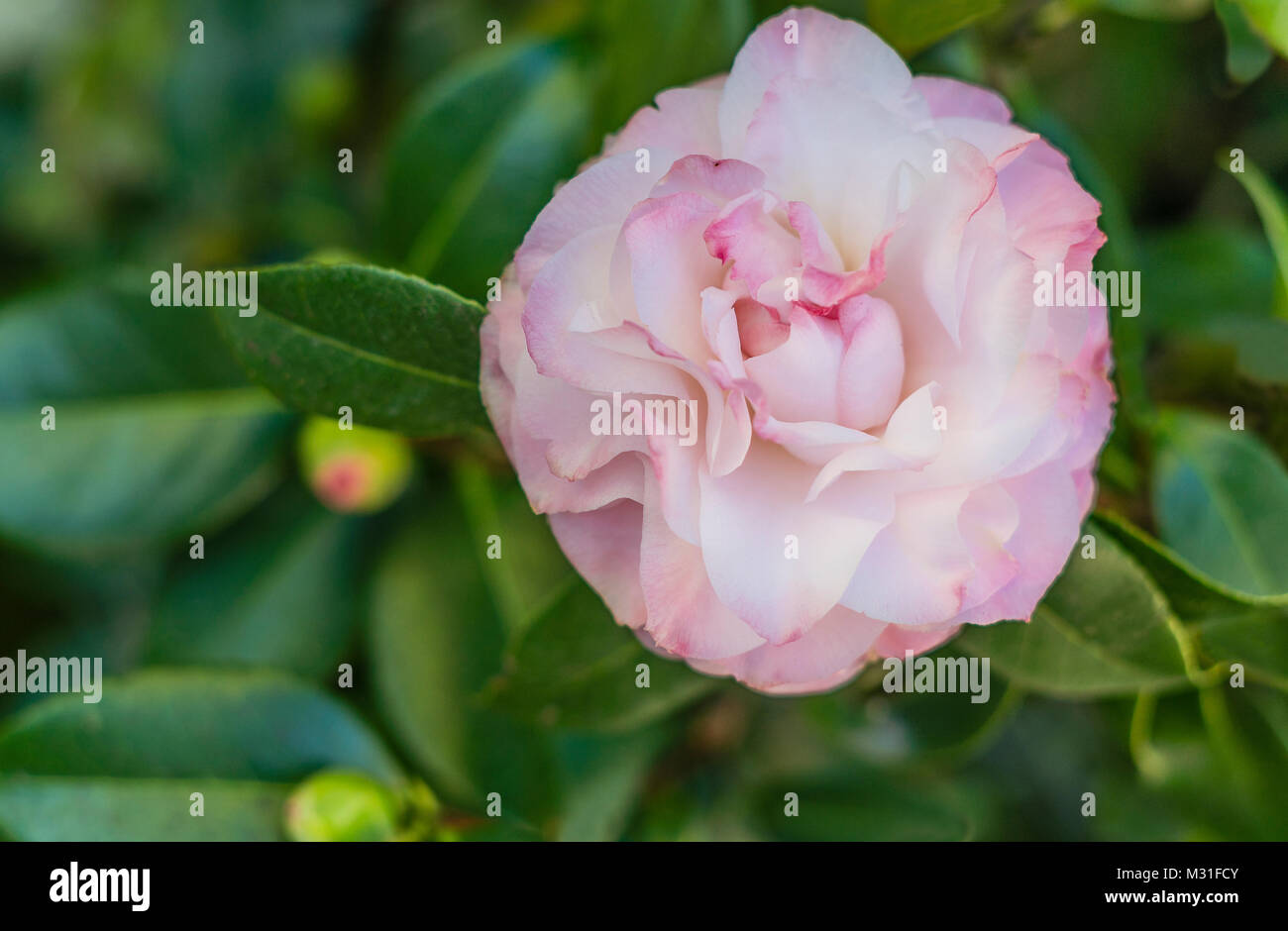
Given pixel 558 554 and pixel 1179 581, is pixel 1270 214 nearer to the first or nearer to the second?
pixel 1179 581

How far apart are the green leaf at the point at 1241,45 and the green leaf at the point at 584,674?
0.49 metres

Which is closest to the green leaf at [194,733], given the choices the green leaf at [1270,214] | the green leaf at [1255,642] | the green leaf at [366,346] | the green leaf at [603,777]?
the green leaf at [603,777]

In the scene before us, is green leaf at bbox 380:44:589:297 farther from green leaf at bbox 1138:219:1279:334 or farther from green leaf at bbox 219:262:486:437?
green leaf at bbox 1138:219:1279:334

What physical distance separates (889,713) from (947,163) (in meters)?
0.53

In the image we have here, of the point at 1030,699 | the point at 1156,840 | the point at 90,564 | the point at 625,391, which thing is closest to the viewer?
the point at 625,391

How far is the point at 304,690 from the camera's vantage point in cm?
78

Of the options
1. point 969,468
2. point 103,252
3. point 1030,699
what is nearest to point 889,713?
point 1030,699

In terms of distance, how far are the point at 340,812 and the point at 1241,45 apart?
2.50 ft

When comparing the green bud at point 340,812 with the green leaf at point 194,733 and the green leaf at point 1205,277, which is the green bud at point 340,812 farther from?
the green leaf at point 1205,277

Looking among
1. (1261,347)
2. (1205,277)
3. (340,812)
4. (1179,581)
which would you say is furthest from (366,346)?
(1205,277)

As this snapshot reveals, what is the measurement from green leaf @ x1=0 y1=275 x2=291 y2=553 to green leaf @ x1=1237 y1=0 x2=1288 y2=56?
760mm

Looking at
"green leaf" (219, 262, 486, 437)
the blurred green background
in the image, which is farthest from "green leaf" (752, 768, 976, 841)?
"green leaf" (219, 262, 486, 437)

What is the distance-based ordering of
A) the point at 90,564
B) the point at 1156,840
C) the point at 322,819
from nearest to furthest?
the point at 322,819, the point at 1156,840, the point at 90,564

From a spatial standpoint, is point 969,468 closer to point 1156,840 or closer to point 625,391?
point 625,391
